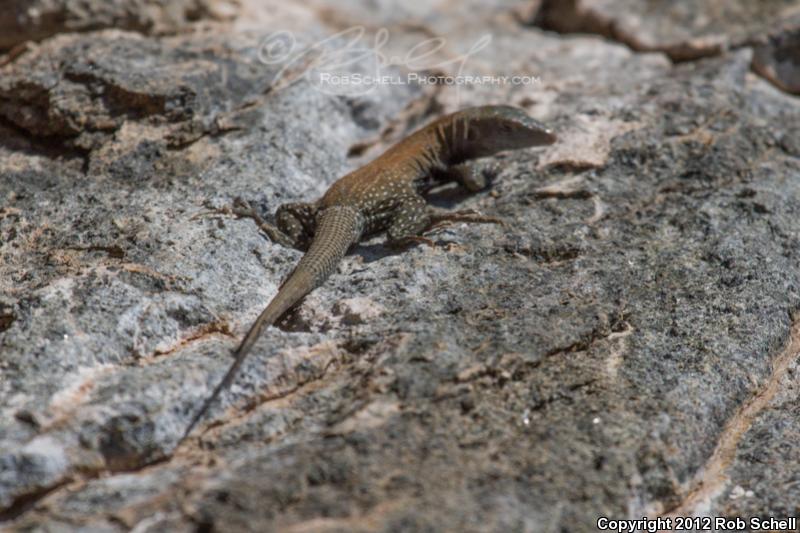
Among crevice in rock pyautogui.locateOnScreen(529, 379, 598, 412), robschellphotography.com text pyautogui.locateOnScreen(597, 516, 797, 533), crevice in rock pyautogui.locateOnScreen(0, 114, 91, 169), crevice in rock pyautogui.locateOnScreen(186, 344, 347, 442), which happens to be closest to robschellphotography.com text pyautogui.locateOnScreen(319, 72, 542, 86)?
crevice in rock pyautogui.locateOnScreen(0, 114, 91, 169)

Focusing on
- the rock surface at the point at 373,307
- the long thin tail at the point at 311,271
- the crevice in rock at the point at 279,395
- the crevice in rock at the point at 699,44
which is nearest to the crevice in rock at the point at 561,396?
the rock surface at the point at 373,307

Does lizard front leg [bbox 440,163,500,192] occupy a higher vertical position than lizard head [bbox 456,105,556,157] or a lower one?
lower

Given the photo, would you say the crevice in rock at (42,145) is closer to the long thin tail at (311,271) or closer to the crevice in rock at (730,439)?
the long thin tail at (311,271)

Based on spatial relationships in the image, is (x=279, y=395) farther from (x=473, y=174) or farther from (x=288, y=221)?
(x=473, y=174)

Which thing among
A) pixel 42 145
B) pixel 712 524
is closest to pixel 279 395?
pixel 712 524

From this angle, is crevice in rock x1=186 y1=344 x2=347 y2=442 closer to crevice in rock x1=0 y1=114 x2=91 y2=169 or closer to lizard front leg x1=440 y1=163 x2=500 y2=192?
lizard front leg x1=440 y1=163 x2=500 y2=192

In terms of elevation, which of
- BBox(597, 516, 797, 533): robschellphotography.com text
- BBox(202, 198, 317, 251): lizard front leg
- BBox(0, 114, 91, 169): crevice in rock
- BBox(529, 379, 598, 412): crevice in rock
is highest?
BBox(0, 114, 91, 169): crevice in rock
